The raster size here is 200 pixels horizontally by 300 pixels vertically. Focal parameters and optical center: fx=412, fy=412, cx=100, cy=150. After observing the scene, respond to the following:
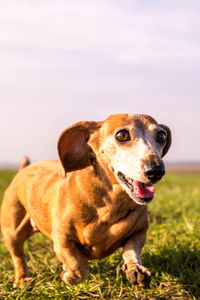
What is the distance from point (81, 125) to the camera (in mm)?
3379

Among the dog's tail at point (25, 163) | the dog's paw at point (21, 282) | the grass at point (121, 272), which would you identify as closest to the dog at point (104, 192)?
the grass at point (121, 272)

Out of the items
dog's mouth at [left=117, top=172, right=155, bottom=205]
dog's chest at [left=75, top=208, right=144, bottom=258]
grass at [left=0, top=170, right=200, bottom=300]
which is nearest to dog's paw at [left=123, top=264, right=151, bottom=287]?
dog's chest at [left=75, top=208, right=144, bottom=258]

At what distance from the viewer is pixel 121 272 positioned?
440 cm

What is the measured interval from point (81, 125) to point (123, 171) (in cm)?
60

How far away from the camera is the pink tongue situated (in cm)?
301

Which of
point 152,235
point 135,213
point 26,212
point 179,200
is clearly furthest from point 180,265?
point 179,200

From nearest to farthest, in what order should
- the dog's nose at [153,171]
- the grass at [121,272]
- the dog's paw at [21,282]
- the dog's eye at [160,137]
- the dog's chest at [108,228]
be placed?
the dog's nose at [153,171] → the dog's eye at [160,137] → the dog's chest at [108,228] → the grass at [121,272] → the dog's paw at [21,282]

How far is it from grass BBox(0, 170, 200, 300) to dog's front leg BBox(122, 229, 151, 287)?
66cm

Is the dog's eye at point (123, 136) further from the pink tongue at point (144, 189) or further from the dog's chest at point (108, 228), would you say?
the dog's chest at point (108, 228)

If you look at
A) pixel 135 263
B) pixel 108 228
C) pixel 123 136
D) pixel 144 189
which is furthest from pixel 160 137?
pixel 135 263

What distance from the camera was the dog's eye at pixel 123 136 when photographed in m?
3.07

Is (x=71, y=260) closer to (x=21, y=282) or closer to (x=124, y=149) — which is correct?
(x=124, y=149)

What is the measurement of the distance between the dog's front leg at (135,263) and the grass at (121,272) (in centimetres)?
66

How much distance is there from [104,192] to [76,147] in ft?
1.46
